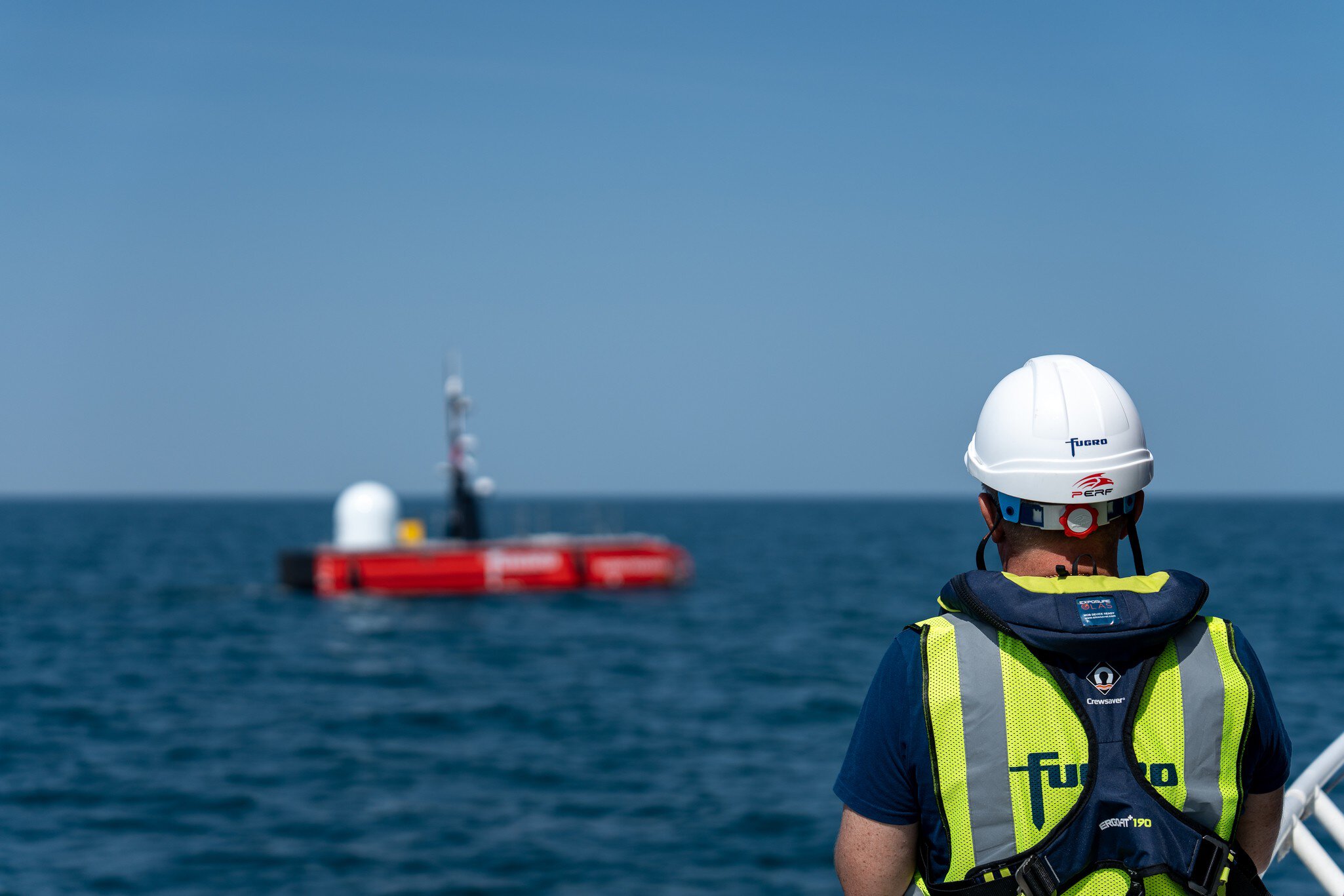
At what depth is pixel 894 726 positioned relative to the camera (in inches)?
105

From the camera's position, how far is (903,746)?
2660 millimetres

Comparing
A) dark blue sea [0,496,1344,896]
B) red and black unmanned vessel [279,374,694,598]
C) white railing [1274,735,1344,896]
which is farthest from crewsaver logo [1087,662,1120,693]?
red and black unmanned vessel [279,374,694,598]

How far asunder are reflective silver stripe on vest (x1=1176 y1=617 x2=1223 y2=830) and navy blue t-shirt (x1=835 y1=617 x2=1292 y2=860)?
9 cm

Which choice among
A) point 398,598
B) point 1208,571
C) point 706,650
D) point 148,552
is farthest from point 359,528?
point 148,552

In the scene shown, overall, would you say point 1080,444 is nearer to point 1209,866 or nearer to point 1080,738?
point 1080,738

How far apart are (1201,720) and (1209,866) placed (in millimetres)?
326

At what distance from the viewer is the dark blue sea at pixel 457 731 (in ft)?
43.5

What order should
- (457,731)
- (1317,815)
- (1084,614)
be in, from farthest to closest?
(457,731) < (1317,815) < (1084,614)

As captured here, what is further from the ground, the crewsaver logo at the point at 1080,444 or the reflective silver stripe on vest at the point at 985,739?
the crewsaver logo at the point at 1080,444

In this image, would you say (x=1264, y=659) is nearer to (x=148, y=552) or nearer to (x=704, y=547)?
(x=704, y=547)

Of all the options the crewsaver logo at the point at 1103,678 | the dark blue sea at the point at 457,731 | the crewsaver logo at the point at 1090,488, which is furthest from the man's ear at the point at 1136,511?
the dark blue sea at the point at 457,731

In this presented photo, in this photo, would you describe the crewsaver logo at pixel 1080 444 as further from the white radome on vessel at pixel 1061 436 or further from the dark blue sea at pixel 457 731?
the dark blue sea at pixel 457 731

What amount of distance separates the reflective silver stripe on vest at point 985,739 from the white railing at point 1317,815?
1.82 metres

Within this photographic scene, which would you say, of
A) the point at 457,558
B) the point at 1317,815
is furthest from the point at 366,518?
the point at 1317,815
